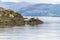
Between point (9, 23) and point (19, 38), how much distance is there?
33.1 feet

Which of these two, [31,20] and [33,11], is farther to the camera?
[33,11]

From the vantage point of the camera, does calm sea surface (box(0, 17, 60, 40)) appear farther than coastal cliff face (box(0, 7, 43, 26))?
No

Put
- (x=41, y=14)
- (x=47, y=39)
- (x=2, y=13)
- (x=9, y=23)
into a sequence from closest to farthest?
(x=47, y=39)
(x=9, y=23)
(x=2, y=13)
(x=41, y=14)

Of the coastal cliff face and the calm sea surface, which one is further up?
the coastal cliff face

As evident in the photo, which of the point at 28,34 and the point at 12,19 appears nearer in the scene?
the point at 28,34

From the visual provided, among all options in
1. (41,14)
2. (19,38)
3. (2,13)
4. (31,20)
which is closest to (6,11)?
(2,13)

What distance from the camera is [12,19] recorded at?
2870cm

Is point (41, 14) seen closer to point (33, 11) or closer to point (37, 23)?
point (33, 11)

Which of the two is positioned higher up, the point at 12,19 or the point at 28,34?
the point at 12,19

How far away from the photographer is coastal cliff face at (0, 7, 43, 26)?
92.0ft

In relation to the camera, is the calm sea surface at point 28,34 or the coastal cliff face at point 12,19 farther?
the coastal cliff face at point 12,19

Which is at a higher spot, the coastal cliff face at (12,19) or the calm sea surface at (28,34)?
the coastal cliff face at (12,19)

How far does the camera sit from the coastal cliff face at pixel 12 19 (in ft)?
92.0

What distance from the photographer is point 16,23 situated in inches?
1110
